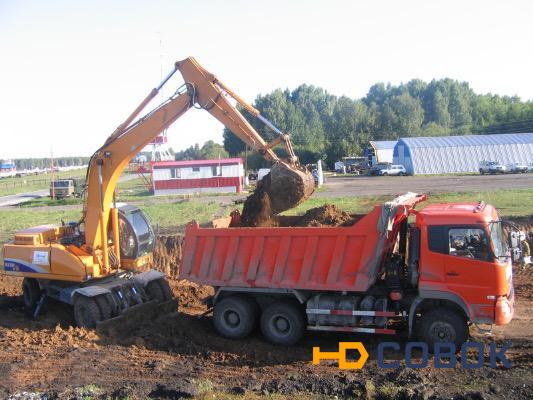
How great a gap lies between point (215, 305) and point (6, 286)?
8382mm

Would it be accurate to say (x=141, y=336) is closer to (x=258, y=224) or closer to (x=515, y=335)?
(x=258, y=224)

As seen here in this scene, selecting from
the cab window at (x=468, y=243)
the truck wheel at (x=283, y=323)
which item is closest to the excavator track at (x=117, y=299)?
the truck wheel at (x=283, y=323)

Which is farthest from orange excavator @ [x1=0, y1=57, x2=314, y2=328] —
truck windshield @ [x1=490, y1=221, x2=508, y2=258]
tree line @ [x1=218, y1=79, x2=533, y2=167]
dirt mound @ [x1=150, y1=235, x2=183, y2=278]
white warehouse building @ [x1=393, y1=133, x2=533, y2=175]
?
tree line @ [x1=218, y1=79, x2=533, y2=167]

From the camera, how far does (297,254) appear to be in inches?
389

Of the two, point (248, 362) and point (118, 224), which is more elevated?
point (118, 224)

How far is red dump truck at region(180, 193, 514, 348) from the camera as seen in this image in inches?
343

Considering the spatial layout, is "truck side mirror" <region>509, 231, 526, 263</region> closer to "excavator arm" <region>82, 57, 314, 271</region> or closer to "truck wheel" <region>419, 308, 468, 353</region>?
"truck wheel" <region>419, 308, 468, 353</region>

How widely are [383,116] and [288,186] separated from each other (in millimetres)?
74810

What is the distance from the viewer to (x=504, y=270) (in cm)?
858

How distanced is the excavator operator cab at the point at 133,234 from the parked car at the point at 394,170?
47535 mm

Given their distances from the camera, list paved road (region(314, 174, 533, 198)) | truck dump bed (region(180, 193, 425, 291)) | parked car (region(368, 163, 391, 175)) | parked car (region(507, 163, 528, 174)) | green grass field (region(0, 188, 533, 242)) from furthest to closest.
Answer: parked car (region(368, 163, 391, 175)), parked car (region(507, 163, 528, 174)), paved road (region(314, 174, 533, 198)), green grass field (region(0, 188, 533, 242)), truck dump bed (region(180, 193, 425, 291))

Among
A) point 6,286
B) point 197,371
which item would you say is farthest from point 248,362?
point 6,286

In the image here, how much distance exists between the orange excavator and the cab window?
11.6ft

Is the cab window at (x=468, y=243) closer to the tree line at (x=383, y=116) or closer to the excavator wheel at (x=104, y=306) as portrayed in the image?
the excavator wheel at (x=104, y=306)
